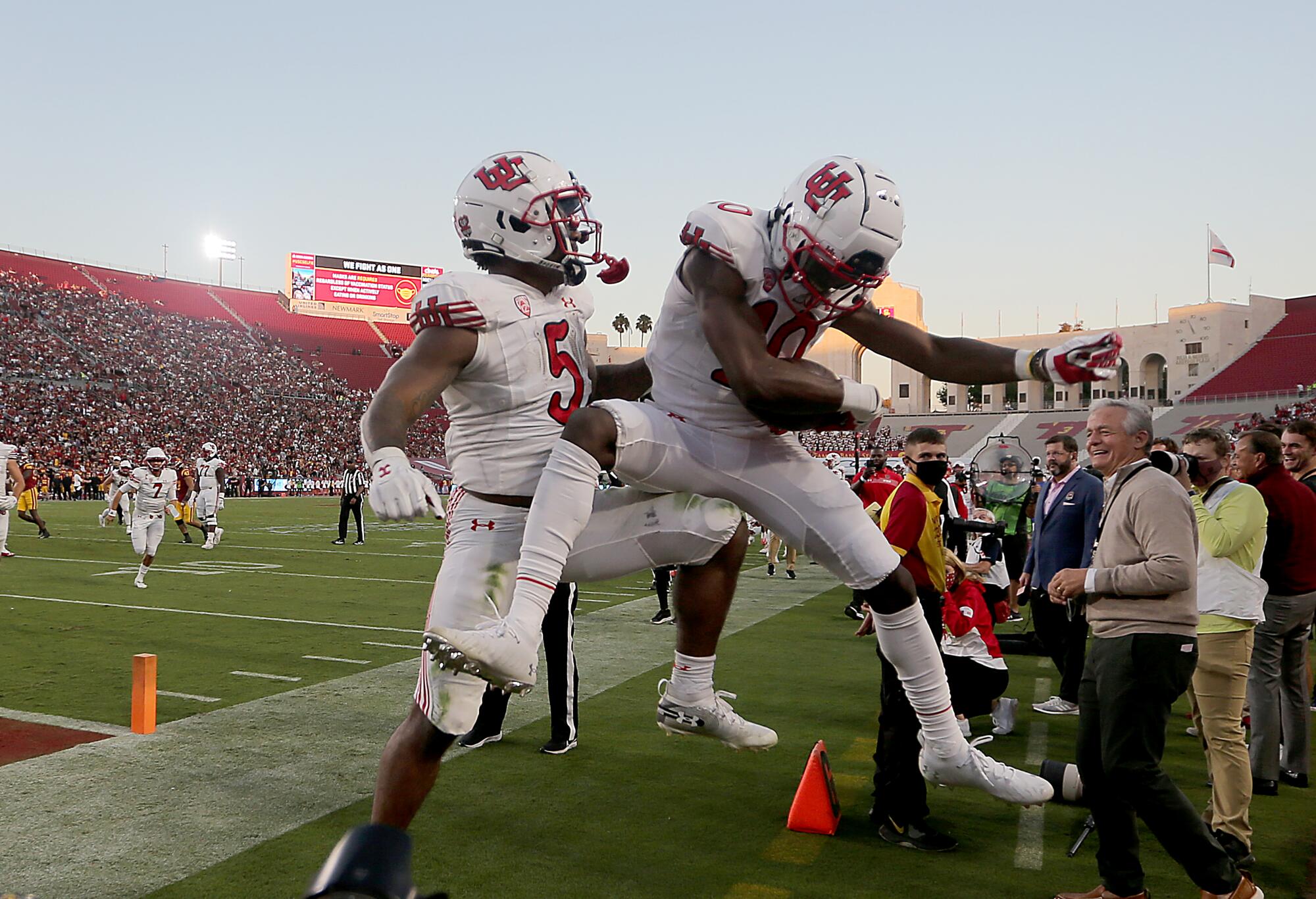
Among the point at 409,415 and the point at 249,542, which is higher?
the point at 409,415

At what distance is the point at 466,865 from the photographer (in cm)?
429

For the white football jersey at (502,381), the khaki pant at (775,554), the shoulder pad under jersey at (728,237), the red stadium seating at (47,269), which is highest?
the red stadium seating at (47,269)

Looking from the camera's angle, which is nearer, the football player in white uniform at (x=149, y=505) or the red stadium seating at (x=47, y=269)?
the football player in white uniform at (x=149, y=505)

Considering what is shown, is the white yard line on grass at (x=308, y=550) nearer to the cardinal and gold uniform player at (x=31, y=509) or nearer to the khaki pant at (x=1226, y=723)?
the cardinal and gold uniform player at (x=31, y=509)

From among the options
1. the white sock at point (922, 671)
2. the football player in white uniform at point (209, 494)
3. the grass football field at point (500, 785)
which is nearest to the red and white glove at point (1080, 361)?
the white sock at point (922, 671)

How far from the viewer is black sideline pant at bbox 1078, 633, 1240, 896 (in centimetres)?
385

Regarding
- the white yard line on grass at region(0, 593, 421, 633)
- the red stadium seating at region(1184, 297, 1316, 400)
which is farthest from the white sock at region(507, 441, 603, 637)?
the red stadium seating at region(1184, 297, 1316, 400)

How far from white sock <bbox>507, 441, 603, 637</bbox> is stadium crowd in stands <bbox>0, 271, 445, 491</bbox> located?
37.8 meters

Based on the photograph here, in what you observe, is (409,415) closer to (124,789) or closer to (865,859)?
(865,859)

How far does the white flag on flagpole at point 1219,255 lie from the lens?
5212cm

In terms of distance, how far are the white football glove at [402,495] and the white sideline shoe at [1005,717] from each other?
4.98 m

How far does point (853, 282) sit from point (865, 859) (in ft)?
8.74

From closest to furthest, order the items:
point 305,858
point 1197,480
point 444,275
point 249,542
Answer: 1. point 444,275
2. point 305,858
3. point 1197,480
4. point 249,542

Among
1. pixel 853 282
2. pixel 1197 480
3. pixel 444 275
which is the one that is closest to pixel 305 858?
pixel 444 275
